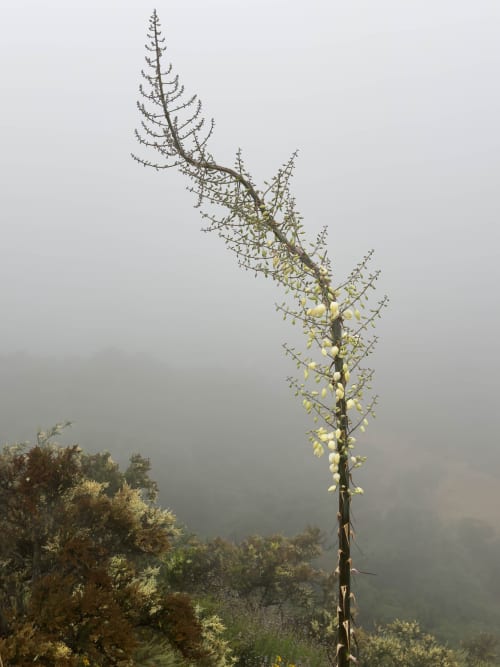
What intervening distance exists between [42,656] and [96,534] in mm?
2896

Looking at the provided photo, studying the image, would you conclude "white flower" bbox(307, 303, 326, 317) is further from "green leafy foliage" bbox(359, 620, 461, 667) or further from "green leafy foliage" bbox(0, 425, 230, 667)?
"green leafy foliage" bbox(359, 620, 461, 667)

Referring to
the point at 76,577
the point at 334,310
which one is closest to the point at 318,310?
the point at 334,310

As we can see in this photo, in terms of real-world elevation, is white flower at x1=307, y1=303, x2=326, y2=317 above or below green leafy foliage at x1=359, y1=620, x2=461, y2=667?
above

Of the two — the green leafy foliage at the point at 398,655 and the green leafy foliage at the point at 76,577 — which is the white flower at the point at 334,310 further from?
the green leafy foliage at the point at 398,655

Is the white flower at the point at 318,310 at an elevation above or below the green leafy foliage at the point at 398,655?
above

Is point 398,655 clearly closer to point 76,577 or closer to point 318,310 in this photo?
point 76,577

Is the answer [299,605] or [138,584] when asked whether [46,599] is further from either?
[299,605]

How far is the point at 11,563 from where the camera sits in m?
7.38

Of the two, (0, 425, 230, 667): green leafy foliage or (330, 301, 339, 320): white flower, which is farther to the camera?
(0, 425, 230, 667): green leafy foliage

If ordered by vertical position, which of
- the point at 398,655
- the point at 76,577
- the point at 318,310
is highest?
the point at 318,310

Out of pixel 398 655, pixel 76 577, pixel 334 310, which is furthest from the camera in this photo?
pixel 398 655

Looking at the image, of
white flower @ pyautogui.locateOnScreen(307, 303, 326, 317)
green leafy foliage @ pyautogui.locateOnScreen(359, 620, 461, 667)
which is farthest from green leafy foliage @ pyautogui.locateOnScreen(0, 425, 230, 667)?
green leafy foliage @ pyautogui.locateOnScreen(359, 620, 461, 667)

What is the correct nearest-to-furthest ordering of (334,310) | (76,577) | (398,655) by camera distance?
1. (334,310)
2. (76,577)
3. (398,655)

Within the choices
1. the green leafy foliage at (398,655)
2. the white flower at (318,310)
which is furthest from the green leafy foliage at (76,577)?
the green leafy foliage at (398,655)
